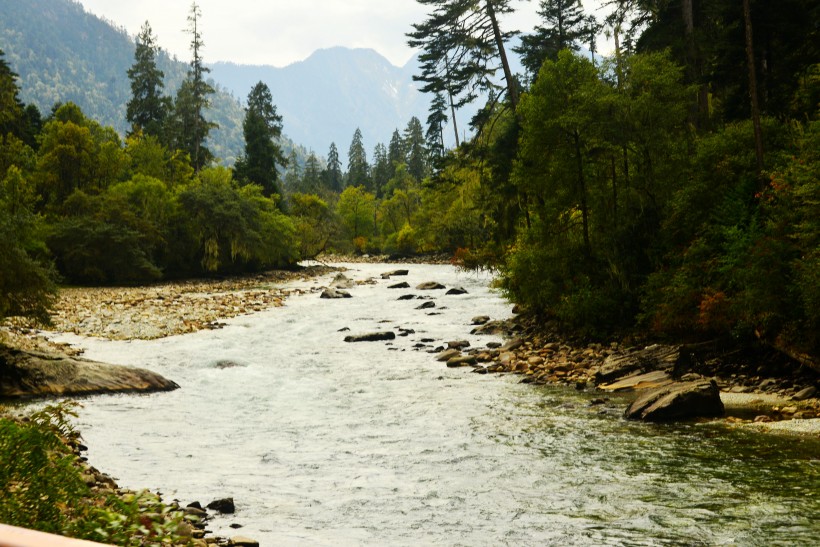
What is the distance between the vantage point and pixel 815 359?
12.6 meters

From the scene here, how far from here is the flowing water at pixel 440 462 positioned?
7562 mm

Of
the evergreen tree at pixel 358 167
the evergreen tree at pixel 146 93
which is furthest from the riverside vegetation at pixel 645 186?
the evergreen tree at pixel 358 167

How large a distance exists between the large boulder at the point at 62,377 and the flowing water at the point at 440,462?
56 centimetres

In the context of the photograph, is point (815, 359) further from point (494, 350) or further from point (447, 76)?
point (447, 76)

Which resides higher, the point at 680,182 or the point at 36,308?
the point at 680,182

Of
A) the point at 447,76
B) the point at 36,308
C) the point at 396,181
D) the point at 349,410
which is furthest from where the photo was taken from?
the point at 396,181

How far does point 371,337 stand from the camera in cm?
2316

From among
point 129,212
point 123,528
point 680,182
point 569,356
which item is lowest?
point 569,356

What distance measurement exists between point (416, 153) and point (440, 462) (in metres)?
100.0

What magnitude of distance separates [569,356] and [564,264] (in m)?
4.00

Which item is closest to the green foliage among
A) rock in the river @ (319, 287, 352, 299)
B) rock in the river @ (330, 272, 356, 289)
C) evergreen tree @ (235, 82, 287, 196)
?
rock in the river @ (319, 287, 352, 299)

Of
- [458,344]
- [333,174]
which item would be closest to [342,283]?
[458,344]

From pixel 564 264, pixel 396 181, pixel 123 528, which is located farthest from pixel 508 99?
pixel 396 181

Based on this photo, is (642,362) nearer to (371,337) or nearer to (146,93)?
(371,337)
